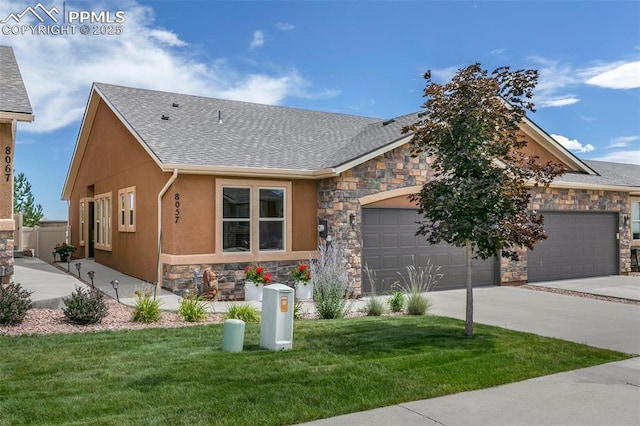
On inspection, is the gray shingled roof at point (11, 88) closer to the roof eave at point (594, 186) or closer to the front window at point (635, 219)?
the roof eave at point (594, 186)

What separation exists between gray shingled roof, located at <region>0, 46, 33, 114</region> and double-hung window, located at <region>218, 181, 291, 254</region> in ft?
14.0

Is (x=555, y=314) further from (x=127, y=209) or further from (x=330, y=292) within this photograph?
(x=127, y=209)

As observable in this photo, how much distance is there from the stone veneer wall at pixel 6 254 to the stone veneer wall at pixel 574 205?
492 inches

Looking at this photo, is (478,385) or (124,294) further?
(124,294)

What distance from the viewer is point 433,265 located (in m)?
13.9

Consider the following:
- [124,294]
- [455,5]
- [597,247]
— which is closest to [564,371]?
[455,5]

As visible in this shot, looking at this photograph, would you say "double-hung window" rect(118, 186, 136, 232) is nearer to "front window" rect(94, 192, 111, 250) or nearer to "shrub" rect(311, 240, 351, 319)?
"front window" rect(94, 192, 111, 250)

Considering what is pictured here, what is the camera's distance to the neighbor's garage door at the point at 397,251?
12922 millimetres

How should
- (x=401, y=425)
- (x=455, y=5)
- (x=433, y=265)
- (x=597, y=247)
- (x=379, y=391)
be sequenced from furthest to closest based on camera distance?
(x=597, y=247)
(x=433, y=265)
(x=455, y=5)
(x=379, y=391)
(x=401, y=425)

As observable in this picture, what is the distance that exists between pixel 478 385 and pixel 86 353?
4.76 m

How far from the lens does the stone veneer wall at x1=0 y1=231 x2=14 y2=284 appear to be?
386 inches

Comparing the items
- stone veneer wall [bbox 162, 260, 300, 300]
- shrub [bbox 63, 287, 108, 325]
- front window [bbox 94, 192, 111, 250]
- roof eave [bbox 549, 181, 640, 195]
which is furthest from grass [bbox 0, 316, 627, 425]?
front window [bbox 94, 192, 111, 250]

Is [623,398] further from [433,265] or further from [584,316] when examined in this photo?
[433,265]

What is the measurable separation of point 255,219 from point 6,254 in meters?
5.20
